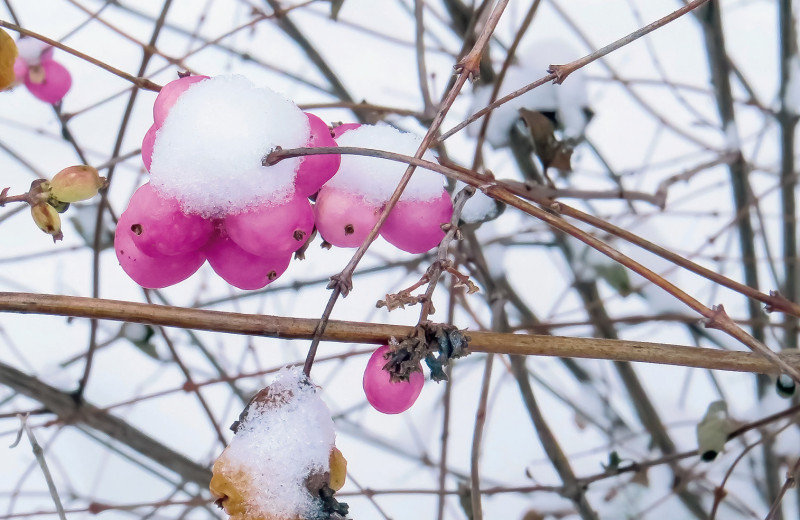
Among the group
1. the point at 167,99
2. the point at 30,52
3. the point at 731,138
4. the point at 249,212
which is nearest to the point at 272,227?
the point at 249,212

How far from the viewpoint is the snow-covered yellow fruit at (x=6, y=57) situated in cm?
54

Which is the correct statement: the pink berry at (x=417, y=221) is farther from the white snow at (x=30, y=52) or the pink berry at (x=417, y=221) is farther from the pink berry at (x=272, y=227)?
the white snow at (x=30, y=52)

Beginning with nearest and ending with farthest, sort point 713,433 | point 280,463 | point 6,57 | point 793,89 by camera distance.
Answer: point 280,463 → point 6,57 → point 713,433 → point 793,89

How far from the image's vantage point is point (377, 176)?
1.73 feet

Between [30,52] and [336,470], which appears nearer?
[336,470]

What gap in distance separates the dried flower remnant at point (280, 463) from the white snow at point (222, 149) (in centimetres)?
13

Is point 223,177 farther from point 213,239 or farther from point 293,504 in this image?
point 293,504

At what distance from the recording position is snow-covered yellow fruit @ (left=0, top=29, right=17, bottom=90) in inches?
21.2

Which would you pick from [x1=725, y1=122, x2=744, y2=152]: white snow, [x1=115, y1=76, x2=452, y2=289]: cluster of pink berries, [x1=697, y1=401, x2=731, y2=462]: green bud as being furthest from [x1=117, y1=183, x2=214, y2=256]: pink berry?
[x1=725, y1=122, x2=744, y2=152]: white snow

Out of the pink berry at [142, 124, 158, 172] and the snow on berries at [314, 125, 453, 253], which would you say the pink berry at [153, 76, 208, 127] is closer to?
the pink berry at [142, 124, 158, 172]

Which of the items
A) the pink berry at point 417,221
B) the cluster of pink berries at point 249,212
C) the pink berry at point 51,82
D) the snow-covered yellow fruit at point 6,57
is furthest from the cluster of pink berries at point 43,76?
the pink berry at point 417,221

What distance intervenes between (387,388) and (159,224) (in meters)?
0.19

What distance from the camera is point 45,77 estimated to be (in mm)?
955

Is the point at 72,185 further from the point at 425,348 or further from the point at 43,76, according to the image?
the point at 43,76
